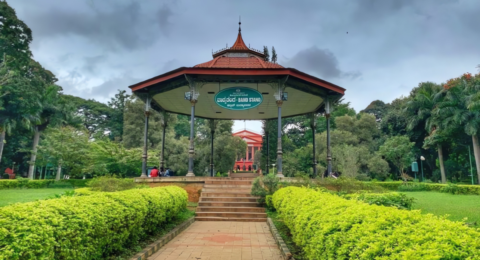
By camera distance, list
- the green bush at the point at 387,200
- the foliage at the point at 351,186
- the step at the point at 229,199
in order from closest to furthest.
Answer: the green bush at the point at 387,200
the foliage at the point at 351,186
the step at the point at 229,199

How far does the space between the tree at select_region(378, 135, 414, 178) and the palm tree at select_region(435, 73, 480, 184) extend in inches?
162

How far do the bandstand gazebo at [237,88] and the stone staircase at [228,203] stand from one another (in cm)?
134

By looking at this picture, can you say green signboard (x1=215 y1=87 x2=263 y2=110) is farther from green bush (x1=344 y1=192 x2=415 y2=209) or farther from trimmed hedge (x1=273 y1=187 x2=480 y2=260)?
trimmed hedge (x1=273 y1=187 x2=480 y2=260)

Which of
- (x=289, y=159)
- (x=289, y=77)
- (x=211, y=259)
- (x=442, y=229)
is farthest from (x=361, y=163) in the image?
(x=442, y=229)

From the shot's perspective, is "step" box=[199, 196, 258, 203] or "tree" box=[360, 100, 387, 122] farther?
"tree" box=[360, 100, 387, 122]

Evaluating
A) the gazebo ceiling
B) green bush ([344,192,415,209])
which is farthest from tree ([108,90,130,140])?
green bush ([344,192,415,209])

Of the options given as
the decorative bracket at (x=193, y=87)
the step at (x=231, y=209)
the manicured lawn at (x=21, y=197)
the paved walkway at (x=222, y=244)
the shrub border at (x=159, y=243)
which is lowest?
the paved walkway at (x=222, y=244)

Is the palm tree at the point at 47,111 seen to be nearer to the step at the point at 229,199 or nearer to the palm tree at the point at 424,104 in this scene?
the step at the point at 229,199

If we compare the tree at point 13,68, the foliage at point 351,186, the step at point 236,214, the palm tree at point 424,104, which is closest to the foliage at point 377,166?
the palm tree at point 424,104

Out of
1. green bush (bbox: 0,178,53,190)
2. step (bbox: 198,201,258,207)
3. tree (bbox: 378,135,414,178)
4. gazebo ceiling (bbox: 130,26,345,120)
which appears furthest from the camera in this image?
tree (bbox: 378,135,414,178)

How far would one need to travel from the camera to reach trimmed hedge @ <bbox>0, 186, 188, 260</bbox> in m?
2.63

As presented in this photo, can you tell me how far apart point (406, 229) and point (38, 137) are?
128 feet

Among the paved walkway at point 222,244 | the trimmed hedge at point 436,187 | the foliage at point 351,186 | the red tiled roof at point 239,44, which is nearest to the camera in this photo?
the paved walkway at point 222,244

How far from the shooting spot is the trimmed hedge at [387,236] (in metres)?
1.93
